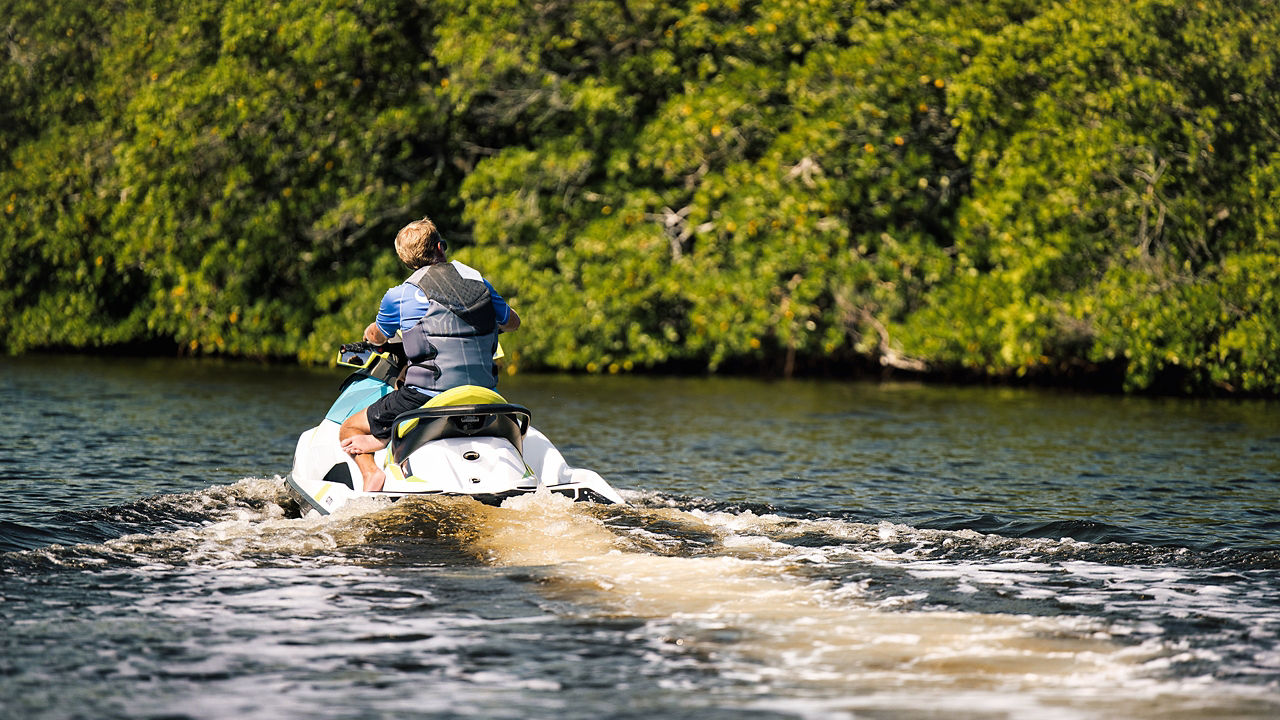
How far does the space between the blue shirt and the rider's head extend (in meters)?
0.13

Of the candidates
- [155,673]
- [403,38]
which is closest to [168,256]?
[403,38]

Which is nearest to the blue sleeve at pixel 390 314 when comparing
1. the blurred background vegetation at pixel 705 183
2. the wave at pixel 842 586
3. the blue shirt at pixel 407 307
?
the blue shirt at pixel 407 307

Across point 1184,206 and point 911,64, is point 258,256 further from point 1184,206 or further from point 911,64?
point 1184,206

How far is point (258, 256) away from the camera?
79.0 feet

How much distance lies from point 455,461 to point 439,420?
9.9 inches

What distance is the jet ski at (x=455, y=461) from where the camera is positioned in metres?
7.79

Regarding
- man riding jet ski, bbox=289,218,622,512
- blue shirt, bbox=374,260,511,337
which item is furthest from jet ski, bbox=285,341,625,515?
blue shirt, bbox=374,260,511,337

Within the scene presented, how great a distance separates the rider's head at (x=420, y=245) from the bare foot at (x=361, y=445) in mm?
1037

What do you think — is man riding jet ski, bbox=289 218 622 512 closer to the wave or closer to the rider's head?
the rider's head

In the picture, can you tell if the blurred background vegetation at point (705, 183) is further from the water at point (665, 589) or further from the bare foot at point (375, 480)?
the bare foot at point (375, 480)

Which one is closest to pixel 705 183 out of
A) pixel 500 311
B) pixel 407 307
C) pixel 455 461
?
pixel 500 311

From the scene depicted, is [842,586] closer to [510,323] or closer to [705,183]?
[510,323]

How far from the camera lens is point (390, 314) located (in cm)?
826

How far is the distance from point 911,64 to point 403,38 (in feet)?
27.2
